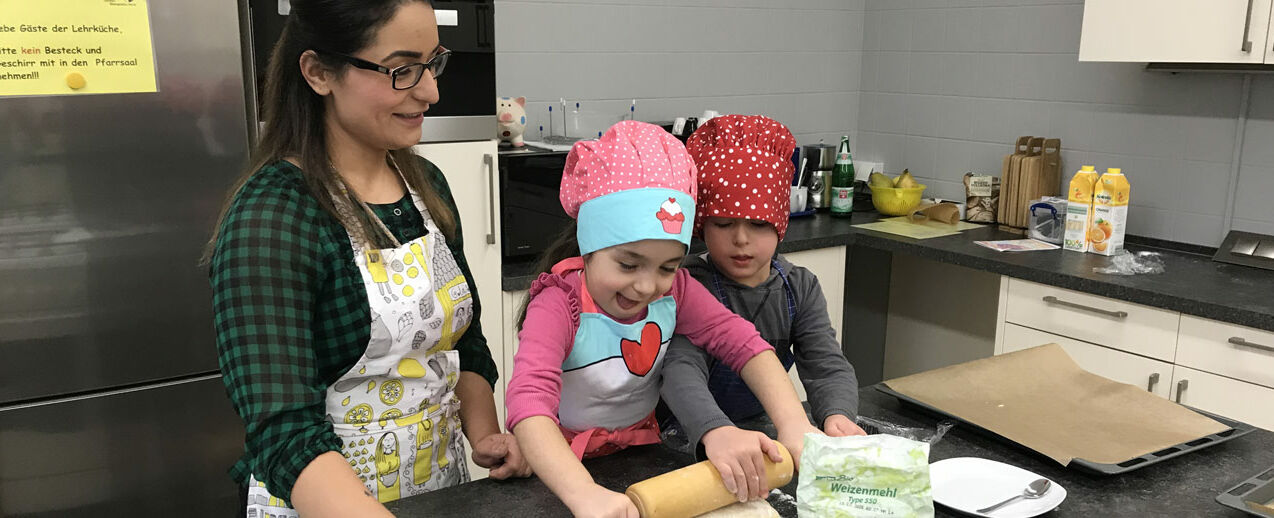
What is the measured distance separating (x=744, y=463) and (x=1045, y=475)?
48cm

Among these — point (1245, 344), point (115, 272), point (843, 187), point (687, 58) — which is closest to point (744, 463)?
point (115, 272)

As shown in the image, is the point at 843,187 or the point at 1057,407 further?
the point at 843,187

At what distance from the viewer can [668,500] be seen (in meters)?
1.06

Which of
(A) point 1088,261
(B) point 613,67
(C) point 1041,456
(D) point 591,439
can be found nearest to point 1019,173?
(A) point 1088,261

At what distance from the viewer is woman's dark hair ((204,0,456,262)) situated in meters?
1.16

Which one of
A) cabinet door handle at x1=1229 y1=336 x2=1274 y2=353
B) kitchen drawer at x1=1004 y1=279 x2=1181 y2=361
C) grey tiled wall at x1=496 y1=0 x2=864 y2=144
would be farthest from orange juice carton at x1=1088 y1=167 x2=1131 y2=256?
grey tiled wall at x1=496 y1=0 x2=864 y2=144

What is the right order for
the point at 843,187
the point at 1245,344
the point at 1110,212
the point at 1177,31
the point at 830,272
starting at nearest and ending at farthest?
the point at 1245,344
the point at 1177,31
the point at 1110,212
the point at 830,272
the point at 843,187

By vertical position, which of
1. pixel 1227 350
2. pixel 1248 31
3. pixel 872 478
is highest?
pixel 1248 31

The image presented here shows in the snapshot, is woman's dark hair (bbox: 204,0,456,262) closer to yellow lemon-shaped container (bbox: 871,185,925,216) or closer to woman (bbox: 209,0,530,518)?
woman (bbox: 209,0,530,518)

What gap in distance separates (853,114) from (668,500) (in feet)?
10.7

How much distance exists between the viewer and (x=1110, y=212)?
111 inches

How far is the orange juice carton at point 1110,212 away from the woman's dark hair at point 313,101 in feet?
7.60

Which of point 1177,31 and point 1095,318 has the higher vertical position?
point 1177,31

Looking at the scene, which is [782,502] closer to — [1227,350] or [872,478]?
[872,478]
